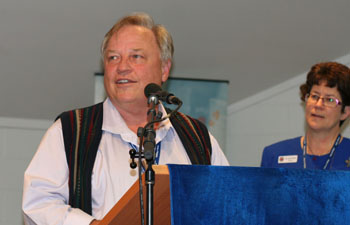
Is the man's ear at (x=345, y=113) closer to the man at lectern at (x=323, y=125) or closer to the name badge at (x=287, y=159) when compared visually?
the man at lectern at (x=323, y=125)

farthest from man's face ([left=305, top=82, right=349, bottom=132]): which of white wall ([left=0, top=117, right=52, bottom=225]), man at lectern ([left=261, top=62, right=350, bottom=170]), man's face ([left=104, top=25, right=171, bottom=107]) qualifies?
white wall ([left=0, top=117, right=52, bottom=225])

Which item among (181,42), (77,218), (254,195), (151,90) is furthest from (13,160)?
(254,195)

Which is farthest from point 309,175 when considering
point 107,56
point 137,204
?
point 107,56

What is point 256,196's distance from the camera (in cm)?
139

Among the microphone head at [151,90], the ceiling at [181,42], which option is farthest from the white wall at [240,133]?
the microphone head at [151,90]

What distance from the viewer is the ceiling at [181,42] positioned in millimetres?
3578

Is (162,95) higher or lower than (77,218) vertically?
higher

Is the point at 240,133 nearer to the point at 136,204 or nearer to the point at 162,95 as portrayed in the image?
the point at 162,95

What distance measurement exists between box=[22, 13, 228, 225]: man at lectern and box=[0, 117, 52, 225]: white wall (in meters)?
2.59

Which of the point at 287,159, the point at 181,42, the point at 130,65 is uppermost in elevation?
the point at 181,42

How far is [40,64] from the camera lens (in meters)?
4.04

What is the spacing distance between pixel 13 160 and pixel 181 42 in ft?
6.06

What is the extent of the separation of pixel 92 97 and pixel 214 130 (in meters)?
1.00

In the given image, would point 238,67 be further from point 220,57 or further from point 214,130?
point 214,130
